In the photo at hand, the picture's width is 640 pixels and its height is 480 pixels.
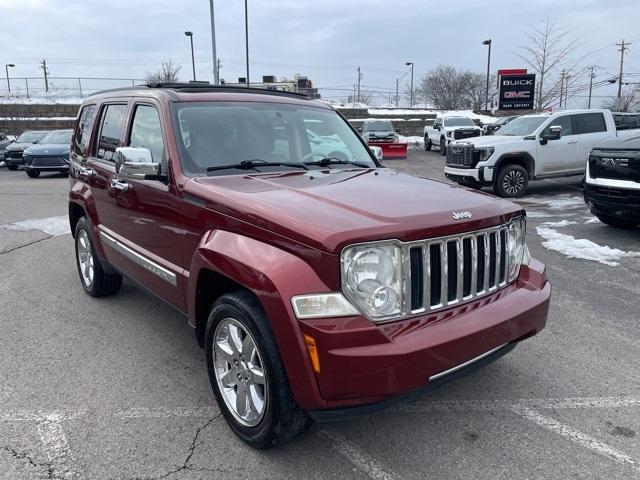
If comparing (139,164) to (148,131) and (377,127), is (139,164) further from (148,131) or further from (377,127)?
(377,127)

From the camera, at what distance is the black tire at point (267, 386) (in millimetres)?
2611

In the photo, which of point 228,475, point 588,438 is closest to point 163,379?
point 228,475

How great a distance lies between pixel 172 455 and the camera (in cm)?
291

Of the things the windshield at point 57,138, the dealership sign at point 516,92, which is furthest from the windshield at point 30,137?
the dealership sign at point 516,92

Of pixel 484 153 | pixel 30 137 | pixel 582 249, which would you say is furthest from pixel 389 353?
pixel 30 137

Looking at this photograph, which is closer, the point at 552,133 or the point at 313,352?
the point at 313,352

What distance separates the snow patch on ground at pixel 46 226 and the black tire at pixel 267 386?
22.5 feet

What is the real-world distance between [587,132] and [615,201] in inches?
247

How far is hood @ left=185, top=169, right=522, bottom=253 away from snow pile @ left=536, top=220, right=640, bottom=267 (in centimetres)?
419

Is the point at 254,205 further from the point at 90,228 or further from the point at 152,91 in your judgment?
the point at 90,228

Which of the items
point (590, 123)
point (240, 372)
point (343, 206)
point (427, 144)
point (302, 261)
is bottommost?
point (240, 372)

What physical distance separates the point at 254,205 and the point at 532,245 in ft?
18.9

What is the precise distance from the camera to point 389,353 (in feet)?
7.81

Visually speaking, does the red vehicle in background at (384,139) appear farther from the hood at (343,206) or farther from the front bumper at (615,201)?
the hood at (343,206)
